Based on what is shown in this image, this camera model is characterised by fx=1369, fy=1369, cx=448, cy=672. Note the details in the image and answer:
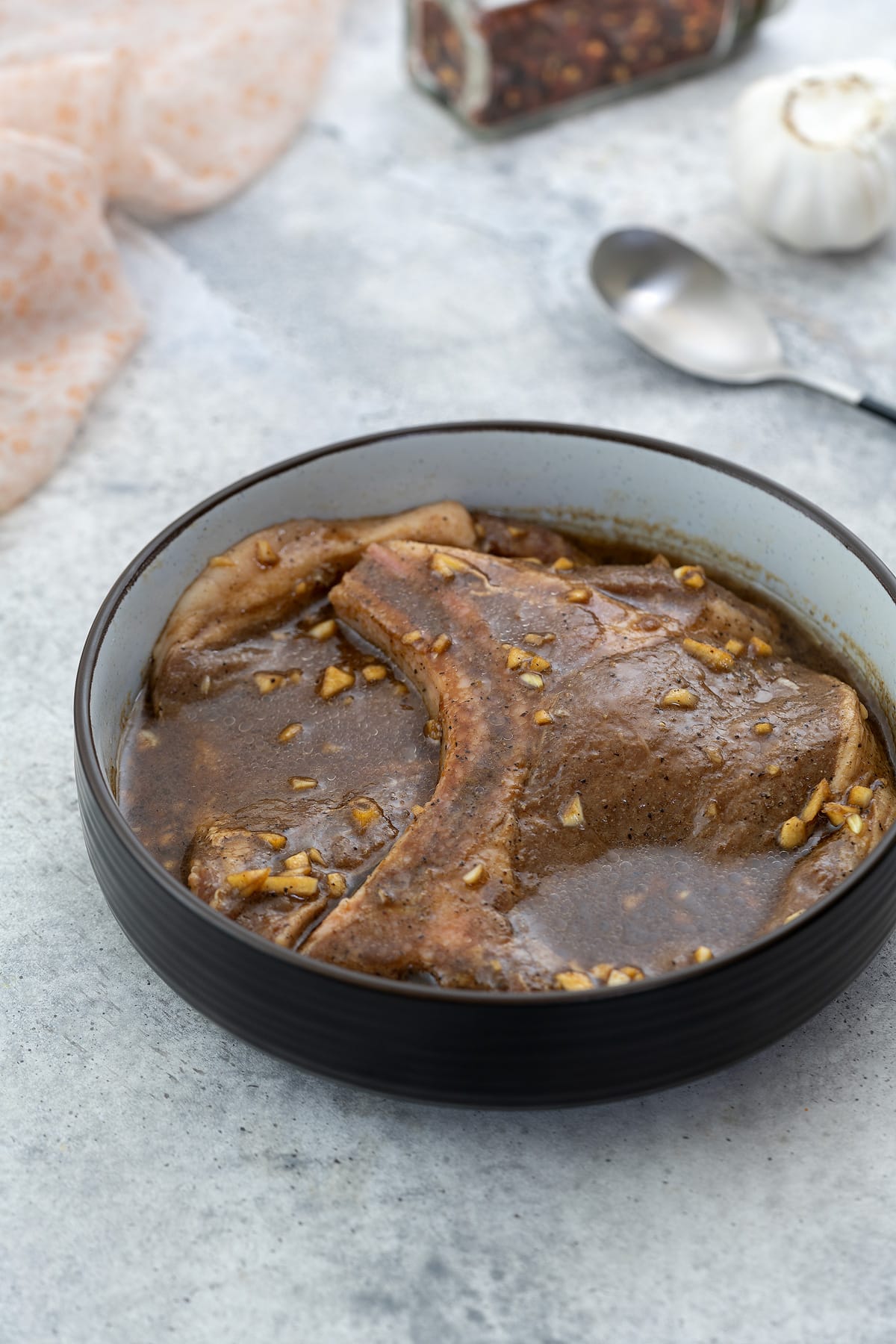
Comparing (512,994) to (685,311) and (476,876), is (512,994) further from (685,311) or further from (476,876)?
(685,311)

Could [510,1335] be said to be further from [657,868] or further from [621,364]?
[621,364]

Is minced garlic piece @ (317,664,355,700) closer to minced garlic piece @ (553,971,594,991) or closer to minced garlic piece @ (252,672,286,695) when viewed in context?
minced garlic piece @ (252,672,286,695)

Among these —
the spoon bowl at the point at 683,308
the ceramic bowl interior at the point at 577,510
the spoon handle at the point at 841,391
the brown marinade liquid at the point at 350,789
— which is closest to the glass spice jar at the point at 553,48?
the spoon bowl at the point at 683,308

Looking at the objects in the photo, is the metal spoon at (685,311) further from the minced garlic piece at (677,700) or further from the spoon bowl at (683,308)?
the minced garlic piece at (677,700)

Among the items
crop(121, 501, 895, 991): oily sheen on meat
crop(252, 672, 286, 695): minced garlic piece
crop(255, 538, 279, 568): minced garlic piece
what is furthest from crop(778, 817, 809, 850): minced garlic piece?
Result: crop(255, 538, 279, 568): minced garlic piece

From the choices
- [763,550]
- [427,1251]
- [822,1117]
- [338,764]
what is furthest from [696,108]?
[427,1251]

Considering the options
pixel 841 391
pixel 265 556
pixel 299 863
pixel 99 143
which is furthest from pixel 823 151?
pixel 299 863
